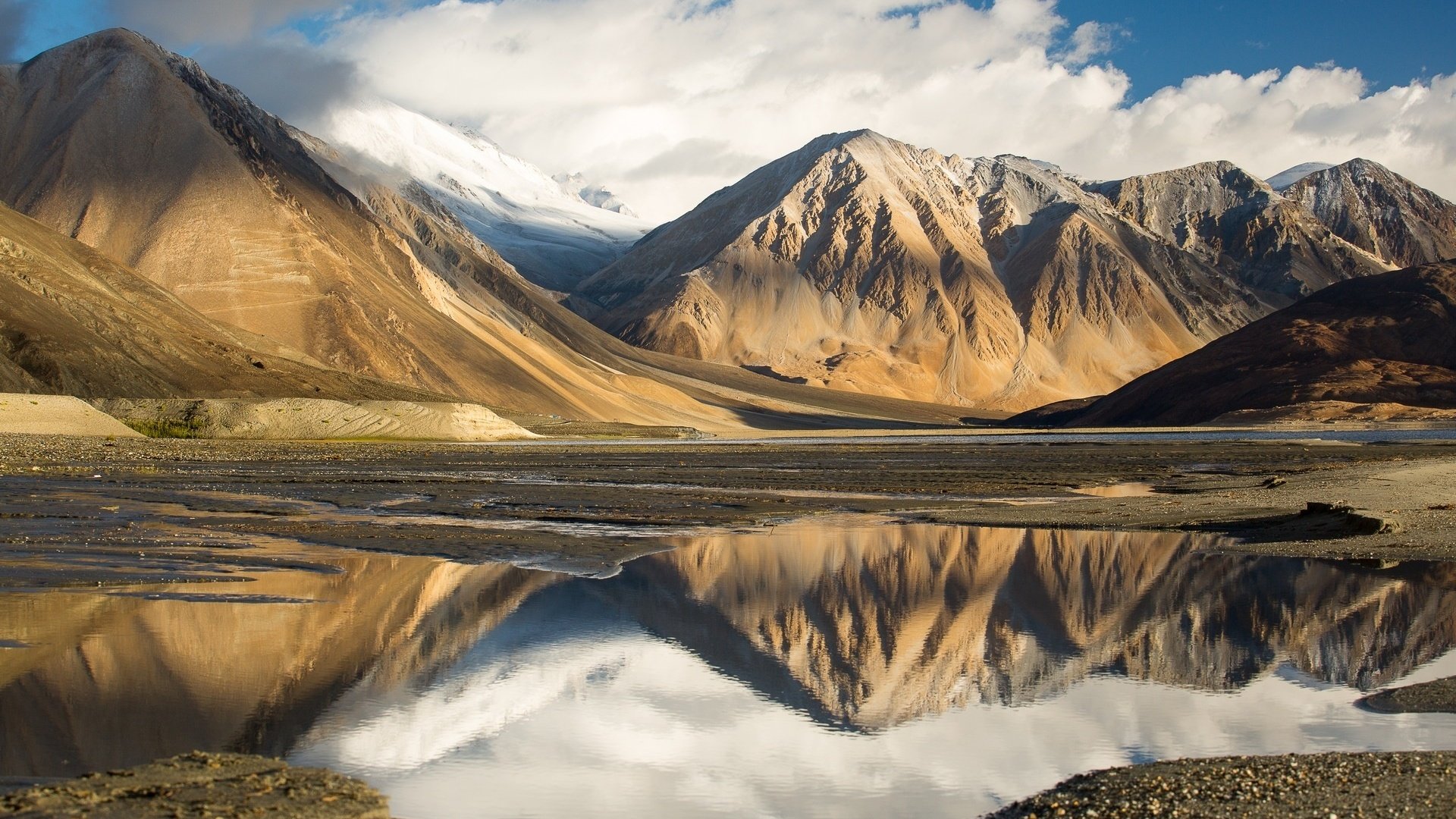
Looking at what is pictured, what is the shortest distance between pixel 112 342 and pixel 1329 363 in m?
123

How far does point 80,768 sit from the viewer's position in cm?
983

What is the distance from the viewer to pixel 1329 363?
14338 cm

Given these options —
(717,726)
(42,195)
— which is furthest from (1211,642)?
(42,195)

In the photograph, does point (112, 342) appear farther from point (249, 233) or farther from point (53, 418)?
point (249, 233)

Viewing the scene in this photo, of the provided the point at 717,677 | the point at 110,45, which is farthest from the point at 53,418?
the point at 110,45

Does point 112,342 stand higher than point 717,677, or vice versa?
point 112,342

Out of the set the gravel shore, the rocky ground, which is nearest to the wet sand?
the gravel shore

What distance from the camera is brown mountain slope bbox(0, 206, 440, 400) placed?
79875 millimetres

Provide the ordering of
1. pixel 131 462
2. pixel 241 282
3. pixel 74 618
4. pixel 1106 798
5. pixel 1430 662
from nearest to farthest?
pixel 1106 798, pixel 1430 662, pixel 74 618, pixel 131 462, pixel 241 282

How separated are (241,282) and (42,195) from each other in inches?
980

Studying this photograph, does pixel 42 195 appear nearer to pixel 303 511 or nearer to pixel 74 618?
pixel 303 511

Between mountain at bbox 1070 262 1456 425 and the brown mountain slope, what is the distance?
300 ft

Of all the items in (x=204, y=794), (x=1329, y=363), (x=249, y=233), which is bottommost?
(x=204, y=794)

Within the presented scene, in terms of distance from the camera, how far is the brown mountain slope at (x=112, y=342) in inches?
3145
